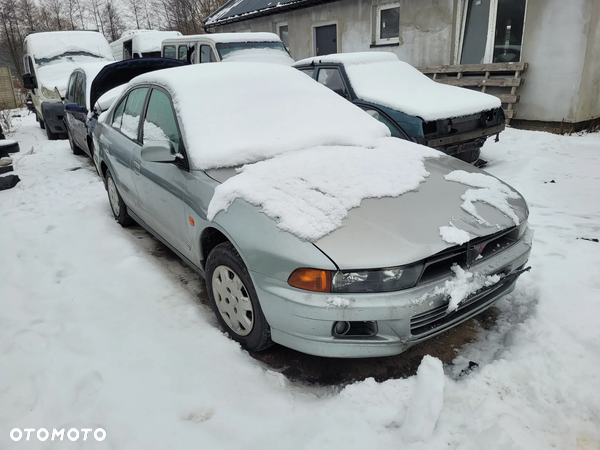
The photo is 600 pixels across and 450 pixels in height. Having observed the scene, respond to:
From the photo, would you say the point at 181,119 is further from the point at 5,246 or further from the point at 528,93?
the point at 528,93

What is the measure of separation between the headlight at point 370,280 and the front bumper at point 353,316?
3 cm

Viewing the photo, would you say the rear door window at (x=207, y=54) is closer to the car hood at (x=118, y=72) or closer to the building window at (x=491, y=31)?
the car hood at (x=118, y=72)

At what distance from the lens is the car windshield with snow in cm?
544

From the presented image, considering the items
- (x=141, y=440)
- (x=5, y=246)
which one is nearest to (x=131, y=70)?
(x=5, y=246)

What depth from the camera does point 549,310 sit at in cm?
283

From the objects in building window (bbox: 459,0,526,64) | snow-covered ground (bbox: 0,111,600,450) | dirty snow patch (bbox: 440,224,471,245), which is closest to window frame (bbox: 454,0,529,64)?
building window (bbox: 459,0,526,64)

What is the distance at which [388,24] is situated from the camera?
1120cm

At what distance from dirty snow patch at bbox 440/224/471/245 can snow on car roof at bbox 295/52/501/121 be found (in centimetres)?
344

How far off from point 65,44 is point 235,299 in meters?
11.9

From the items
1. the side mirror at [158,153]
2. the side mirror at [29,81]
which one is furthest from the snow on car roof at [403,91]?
the side mirror at [29,81]

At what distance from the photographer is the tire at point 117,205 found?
448 cm

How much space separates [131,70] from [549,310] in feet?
21.8

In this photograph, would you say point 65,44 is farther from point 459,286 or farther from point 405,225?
point 459,286

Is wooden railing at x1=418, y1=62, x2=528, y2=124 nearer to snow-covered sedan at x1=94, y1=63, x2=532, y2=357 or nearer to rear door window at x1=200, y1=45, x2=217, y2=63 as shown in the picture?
rear door window at x1=200, y1=45, x2=217, y2=63
